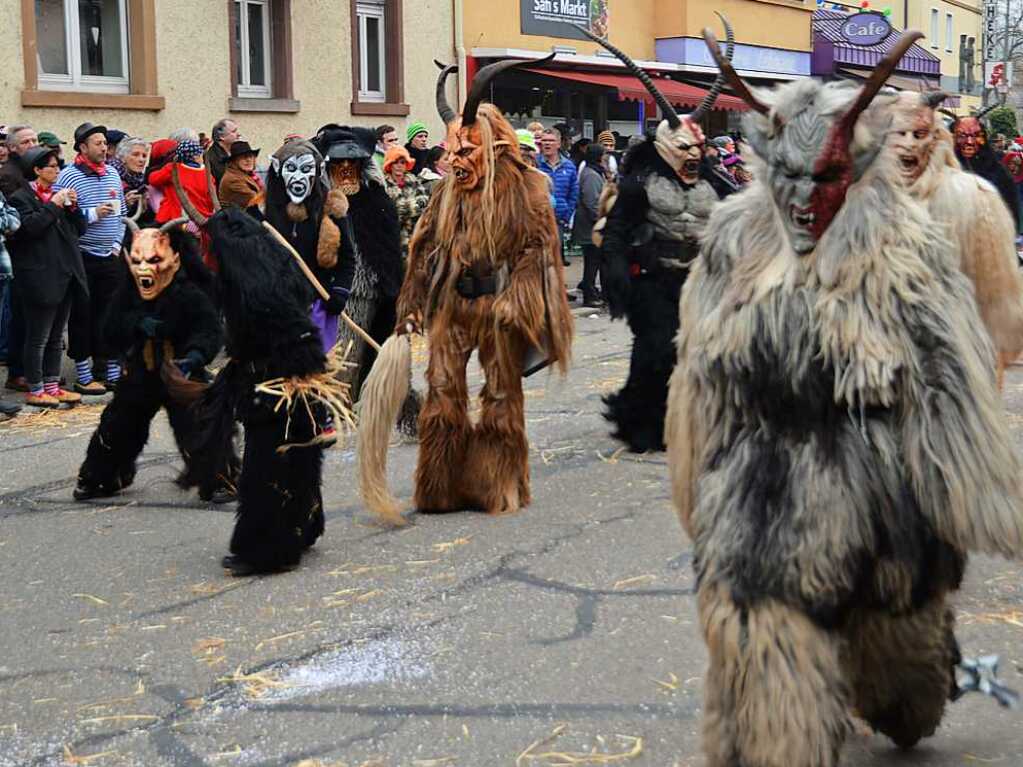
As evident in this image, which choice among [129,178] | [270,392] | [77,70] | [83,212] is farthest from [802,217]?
[77,70]

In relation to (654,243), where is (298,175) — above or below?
above

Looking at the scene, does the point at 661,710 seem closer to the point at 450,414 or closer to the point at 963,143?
the point at 450,414

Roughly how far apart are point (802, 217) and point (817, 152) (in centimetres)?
16

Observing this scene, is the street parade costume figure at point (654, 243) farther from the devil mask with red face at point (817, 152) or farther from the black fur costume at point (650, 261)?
the devil mask with red face at point (817, 152)

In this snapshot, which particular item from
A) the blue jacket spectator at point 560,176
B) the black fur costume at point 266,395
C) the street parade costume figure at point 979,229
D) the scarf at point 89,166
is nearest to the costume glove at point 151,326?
the black fur costume at point 266,395

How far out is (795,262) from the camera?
136 inches

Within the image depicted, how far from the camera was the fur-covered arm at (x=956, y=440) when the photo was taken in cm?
324

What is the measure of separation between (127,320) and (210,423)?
3.83 ft

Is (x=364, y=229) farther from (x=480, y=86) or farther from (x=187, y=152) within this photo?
(x=187, y=152)

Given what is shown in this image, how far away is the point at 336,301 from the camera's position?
8.48 m

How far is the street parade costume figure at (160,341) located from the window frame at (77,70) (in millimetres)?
8329

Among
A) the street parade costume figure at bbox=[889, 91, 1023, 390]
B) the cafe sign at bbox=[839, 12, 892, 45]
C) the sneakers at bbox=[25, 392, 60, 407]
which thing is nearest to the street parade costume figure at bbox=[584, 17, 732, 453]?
the street parade costume figure at bbox=[889, 91, 1023, 390]

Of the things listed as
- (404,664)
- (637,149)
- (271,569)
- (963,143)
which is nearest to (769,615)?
(404,664)

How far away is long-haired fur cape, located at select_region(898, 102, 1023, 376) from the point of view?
5988mm
